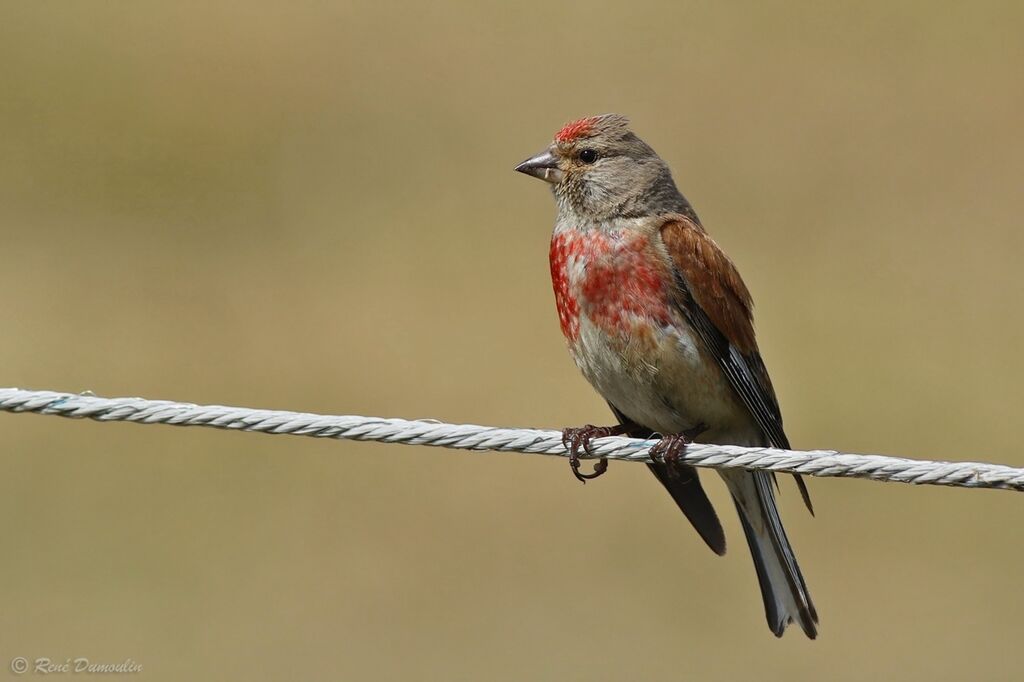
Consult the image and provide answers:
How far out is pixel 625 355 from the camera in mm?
5887

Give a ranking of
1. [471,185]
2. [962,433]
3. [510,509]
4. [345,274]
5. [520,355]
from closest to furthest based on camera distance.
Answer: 1. [510,509]
2. [962,433]
3. [520,355]
4. [345,274]
5. [471,185]

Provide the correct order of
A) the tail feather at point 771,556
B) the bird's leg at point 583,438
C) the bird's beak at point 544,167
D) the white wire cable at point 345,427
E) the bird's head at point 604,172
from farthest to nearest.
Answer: the bird's beak at point 544,167 < the bird's head at point 604,172 < the tail feather at point 771,556 < the bird's leg at point 583,438 < the white wire cable at point 345,427

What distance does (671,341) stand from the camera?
590cm

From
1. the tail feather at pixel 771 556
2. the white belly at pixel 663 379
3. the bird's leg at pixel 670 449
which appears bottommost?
the tail feather at pixel 771 556

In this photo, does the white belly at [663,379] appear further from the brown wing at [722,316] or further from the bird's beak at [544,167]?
the bird's beak at [544,167]

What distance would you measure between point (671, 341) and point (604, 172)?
799 millimetres

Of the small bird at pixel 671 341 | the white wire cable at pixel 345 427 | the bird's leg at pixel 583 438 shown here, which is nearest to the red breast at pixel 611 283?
the small bird at pixel 671 341

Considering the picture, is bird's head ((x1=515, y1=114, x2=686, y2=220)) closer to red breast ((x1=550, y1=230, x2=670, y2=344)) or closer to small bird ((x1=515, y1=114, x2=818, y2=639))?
small bird ((x1=515, y1=114, x2=818, y2=639))

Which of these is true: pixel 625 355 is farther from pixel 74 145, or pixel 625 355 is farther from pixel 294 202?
pixel 74 145

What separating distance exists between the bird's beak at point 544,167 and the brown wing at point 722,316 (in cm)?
56

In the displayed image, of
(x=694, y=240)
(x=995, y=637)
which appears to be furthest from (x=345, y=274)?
(x=694, y=240)

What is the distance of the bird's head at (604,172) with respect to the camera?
6.25 meters

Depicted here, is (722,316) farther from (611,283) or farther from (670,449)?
(670,449)

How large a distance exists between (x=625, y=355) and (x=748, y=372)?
0.48 m
